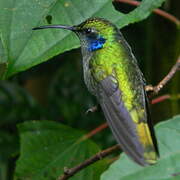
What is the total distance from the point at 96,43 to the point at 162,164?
770 millimetres

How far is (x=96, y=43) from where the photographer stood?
2330 mm

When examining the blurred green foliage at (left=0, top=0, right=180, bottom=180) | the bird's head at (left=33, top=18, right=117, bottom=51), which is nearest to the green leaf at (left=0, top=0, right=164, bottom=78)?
the blurred green foliage at (left=0, top=0, right=180, bottom=180)

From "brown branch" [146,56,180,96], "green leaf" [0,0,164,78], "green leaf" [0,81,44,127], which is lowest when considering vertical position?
"green leaf" [0,81,44,127]

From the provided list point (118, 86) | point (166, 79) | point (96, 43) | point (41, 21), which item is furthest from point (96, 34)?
point (166, 79)

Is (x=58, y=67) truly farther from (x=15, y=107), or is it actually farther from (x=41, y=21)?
(x=41, y=21)

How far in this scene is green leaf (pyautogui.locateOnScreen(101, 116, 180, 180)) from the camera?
5.59 ft

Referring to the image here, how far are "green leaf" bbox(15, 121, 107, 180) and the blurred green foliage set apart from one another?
32mm

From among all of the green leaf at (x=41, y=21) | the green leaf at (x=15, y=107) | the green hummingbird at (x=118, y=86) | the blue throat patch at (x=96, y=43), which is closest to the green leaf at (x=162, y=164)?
the green hummingbird at (x=118, y=86)

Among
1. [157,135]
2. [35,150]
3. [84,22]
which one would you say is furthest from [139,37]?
[157,135]

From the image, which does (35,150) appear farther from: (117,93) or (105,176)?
(105,176)

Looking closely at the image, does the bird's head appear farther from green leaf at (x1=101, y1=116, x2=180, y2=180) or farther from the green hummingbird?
green leaf at (x1=101, y1=116, x2=180, y2=180)

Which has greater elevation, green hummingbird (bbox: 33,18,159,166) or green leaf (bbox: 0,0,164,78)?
green leaf (bbox: 0,0,164,78)

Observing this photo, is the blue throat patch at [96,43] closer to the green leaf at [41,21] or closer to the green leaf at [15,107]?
the green leaf at [41,21]

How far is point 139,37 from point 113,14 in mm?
2383
